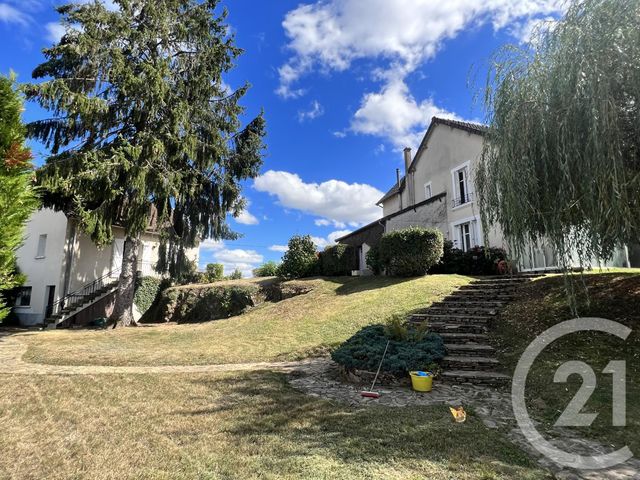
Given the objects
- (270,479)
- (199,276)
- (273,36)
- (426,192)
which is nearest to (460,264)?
(426,192)

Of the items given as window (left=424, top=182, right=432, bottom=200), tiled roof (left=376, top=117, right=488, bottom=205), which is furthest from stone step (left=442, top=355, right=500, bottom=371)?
window (left=424, top=182, right=432, bottom=200)

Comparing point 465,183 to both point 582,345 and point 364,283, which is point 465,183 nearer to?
point 364,283

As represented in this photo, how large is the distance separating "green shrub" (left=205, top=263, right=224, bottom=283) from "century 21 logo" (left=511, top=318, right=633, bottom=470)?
64.7 feet

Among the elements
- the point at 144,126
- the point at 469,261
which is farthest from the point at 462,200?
the point at 144,126

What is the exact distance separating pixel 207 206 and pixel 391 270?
31.0 ft

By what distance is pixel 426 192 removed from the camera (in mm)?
20922

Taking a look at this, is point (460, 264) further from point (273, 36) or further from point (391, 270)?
point (273, 36)

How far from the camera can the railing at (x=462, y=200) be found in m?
16.9

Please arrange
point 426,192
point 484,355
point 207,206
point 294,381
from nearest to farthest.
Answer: point 294,381, point 484,355, point 207,206, point 426,192

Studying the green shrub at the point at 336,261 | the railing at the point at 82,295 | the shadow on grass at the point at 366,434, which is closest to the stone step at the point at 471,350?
the shadow on grass at the point at 366,434

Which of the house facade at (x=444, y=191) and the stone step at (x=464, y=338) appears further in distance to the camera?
the house facade at (x=444, y=191)

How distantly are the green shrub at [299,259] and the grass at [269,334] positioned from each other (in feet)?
7.67

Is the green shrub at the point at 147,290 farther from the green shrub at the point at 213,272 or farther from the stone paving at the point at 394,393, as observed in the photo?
the stone paving at the point at 394,393

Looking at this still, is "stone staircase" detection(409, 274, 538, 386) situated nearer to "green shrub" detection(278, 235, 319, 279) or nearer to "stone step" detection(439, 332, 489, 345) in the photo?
"stone step" detection(439, 332, 489, 345)
